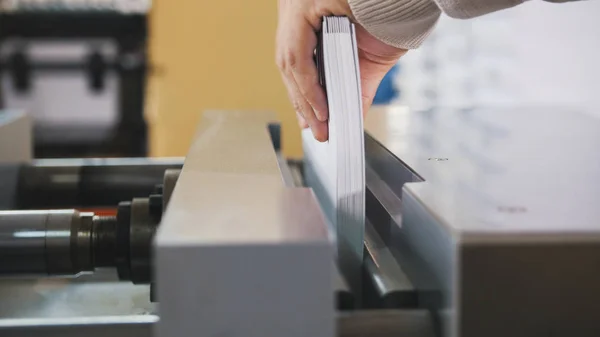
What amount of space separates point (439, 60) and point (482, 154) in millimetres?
1516

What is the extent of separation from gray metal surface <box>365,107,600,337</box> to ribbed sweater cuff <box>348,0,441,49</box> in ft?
0.31

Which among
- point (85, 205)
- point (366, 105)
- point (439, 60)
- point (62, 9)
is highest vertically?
point (62, 9)

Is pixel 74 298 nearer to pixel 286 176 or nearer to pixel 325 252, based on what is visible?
pixel 286 176

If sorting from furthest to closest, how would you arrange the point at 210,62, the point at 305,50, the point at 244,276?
the point at 210,62 < the point at 305,50 < the point at 244,276

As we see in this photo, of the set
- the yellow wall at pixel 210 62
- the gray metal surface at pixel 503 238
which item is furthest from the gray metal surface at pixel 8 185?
the yellow wall at pixel 210 62

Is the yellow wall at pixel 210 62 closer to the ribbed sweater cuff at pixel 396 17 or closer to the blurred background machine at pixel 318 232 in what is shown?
the blurred background machine at pixel 318 232

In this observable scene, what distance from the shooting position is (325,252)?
31 centimetres

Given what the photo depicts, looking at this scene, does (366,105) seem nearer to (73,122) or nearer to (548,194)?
(548,194)

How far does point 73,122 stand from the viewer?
272cm

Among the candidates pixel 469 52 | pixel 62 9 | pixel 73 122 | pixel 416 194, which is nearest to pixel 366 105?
pixel 416 194

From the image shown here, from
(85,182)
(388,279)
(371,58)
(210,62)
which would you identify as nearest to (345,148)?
(388,279)

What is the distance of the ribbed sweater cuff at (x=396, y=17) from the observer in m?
0.49

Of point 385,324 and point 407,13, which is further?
point 407,13

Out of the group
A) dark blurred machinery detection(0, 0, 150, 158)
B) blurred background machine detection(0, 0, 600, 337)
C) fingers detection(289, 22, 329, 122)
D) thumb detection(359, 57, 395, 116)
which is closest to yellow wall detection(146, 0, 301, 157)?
blurred background machine detection(0, 0, 600, 337)
